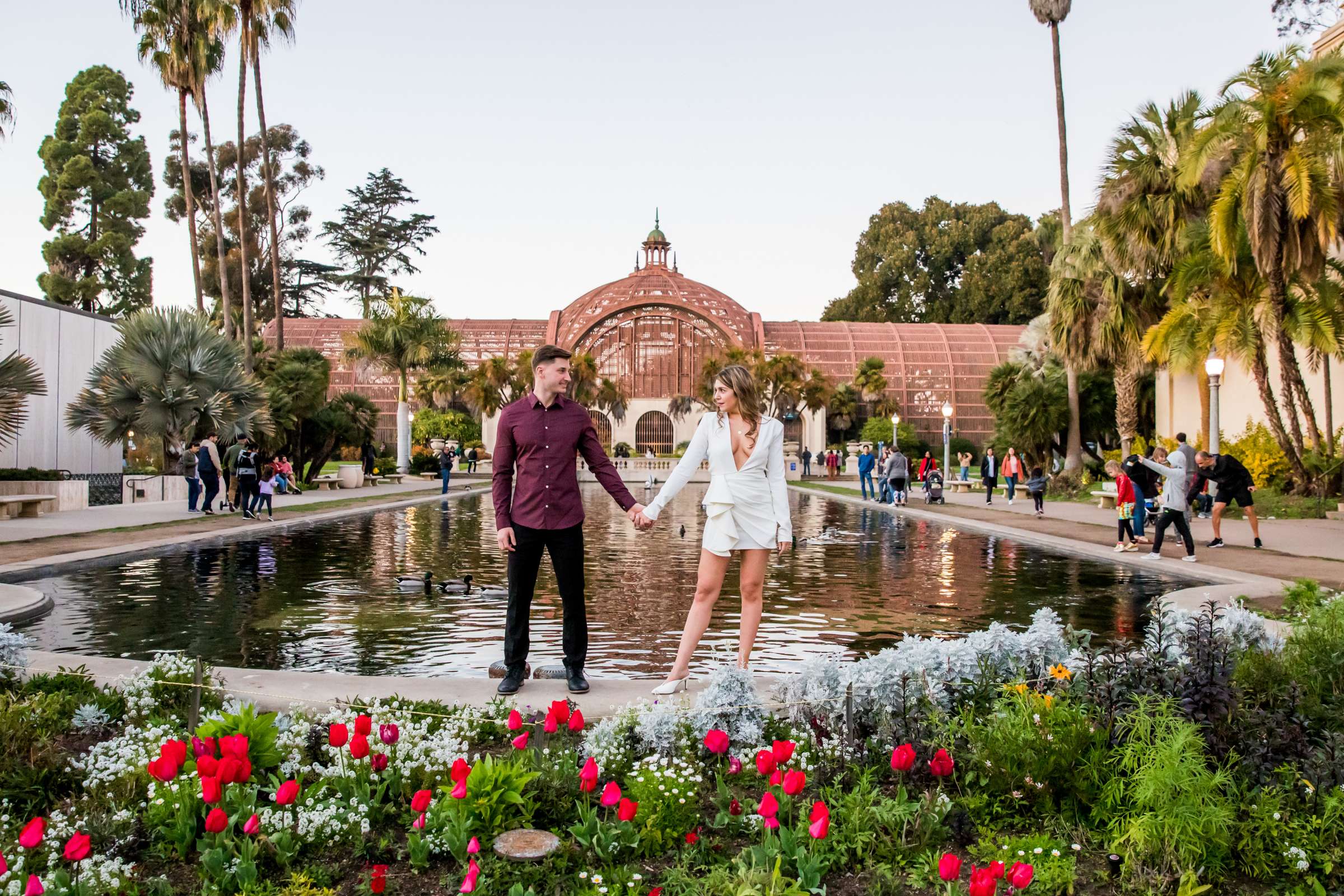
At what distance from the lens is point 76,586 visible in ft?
35.0

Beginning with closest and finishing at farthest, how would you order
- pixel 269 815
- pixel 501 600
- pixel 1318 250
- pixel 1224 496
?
pixel 269 815, pixel 501 600, pixel 1224 496, pixel 1318 250

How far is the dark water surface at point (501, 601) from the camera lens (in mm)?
7441

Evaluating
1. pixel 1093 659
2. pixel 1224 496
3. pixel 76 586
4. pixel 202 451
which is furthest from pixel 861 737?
pixel 202 451

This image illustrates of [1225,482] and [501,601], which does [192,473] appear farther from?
[1225,482]

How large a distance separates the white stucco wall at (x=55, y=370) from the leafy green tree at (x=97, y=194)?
2788 cm

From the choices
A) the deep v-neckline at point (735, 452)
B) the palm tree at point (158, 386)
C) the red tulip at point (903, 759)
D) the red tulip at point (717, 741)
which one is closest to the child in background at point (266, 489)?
the palm tree at point (158, 386)

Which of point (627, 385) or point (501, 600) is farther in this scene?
point (627, 385)

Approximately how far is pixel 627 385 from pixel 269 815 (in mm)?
58800

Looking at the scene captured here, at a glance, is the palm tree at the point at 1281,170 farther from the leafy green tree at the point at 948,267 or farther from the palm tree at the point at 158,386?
the leafy green tree at the point at 948,267

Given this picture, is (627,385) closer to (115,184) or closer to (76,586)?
(115,184)

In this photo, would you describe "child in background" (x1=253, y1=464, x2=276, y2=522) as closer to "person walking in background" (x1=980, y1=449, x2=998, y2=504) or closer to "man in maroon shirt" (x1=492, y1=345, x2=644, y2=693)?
"man in maroon shirt" (x1=492, y1=345, x2=644, y2=693)

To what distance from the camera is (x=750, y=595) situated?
5.76m

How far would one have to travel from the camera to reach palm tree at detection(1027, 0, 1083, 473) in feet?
98.5

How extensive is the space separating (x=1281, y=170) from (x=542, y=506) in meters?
19.3
